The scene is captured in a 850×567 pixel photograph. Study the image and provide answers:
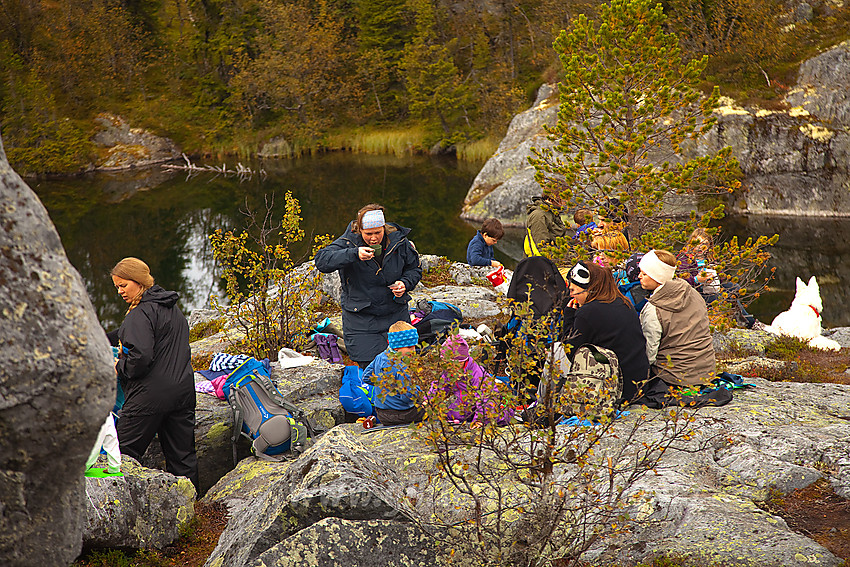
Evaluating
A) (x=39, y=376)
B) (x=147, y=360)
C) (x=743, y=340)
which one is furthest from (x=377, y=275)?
(x=743, y=340)

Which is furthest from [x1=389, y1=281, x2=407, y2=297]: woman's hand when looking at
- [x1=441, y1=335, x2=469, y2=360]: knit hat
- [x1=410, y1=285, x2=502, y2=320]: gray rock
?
[x1=410, y1=285, x2=502, y2=320]: gray rock

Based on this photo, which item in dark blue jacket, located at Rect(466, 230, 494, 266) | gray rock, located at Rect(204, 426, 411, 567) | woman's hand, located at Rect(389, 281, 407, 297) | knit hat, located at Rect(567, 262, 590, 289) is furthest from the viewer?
dark blue jacket, located at Rect(466, 230, 494, 266)

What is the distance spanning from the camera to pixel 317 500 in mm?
3986

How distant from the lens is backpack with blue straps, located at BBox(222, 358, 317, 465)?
6906mm

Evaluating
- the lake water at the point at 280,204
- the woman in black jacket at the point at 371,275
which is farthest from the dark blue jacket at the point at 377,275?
the lake water at the point at 280,204

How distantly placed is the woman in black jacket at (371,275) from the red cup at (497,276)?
13.0ft

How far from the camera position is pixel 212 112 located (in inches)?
2218

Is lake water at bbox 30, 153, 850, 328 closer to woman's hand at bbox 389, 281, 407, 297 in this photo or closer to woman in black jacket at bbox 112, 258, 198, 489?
woman's hand at bbox 389, 281, 407, 297

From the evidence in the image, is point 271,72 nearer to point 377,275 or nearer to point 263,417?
point 377,275

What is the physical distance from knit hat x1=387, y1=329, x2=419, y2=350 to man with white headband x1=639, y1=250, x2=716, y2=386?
214 centimetres

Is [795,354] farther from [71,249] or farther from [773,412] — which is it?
→ [71,249]

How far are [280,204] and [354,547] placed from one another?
2871 cm

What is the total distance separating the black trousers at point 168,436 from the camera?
5.97 m

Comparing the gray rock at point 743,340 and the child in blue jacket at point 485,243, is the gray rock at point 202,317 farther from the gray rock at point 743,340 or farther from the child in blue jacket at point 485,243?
the gray rock at point 743,340
